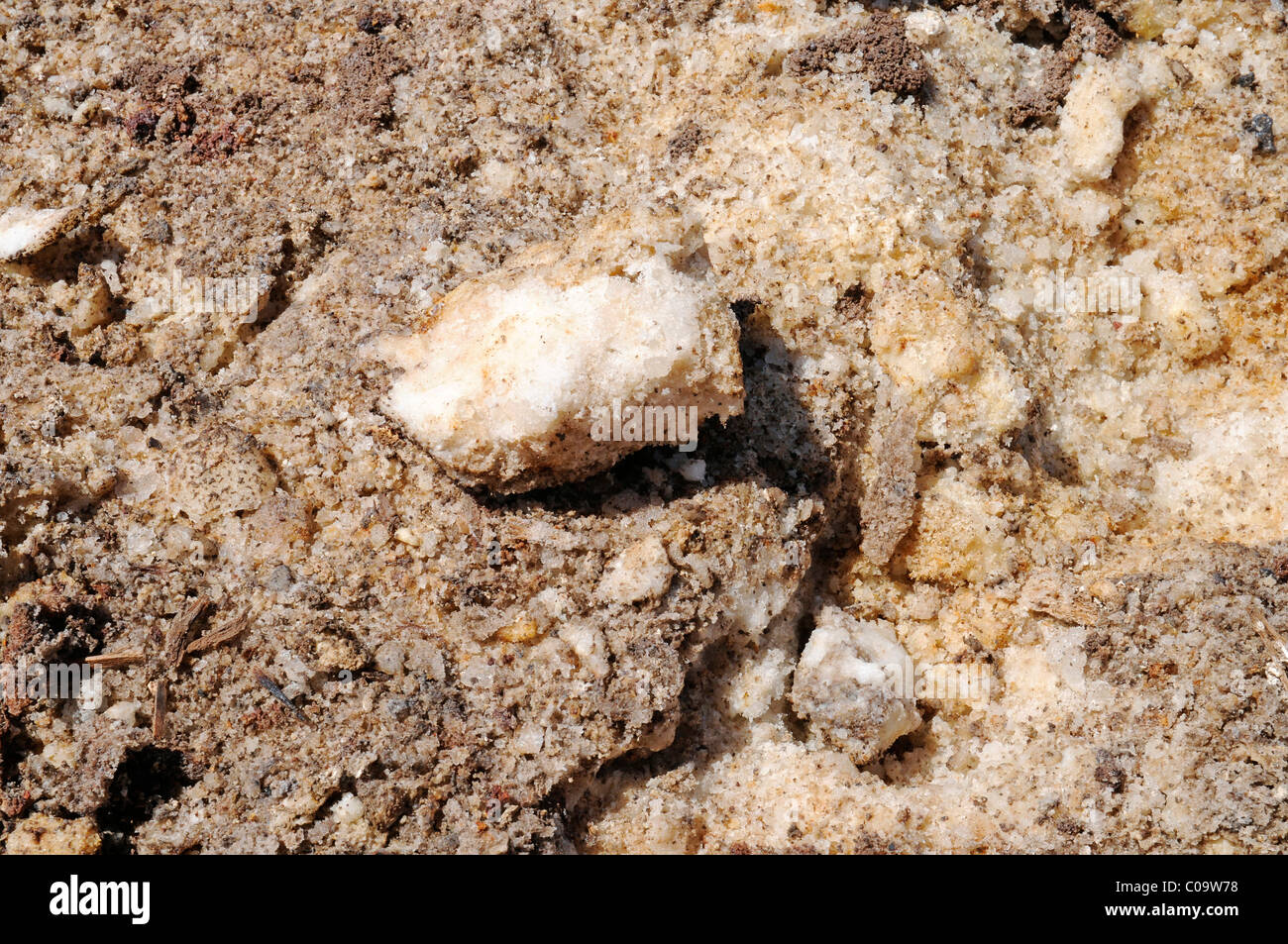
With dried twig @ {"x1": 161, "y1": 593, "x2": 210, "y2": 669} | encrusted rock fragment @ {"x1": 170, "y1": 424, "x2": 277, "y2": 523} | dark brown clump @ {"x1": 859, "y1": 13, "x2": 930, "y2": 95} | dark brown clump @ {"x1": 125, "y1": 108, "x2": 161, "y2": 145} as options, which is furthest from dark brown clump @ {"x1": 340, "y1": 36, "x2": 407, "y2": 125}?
dried twig @ {"x1": 161, "y1": 593, "x2": 210, "y2": 669}

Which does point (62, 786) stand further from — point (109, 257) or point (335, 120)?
point (335, 120)

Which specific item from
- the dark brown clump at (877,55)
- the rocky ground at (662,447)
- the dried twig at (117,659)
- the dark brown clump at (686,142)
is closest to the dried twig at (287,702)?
the rocky ground at (662,447)

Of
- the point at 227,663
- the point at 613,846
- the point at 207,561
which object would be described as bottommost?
the point at 613,846

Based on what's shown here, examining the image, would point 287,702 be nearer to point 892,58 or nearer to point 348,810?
point 348,810

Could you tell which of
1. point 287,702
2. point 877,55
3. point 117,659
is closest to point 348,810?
point 287,702

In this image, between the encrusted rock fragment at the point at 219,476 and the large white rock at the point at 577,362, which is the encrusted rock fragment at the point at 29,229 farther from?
the large white rock at the point at 577,362

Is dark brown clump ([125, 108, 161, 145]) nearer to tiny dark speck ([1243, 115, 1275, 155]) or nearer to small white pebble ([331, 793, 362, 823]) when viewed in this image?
small white pebble ([331, 793, 362, 823])
